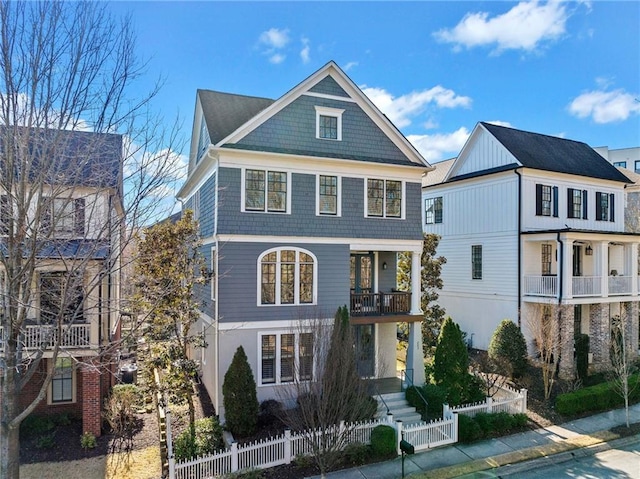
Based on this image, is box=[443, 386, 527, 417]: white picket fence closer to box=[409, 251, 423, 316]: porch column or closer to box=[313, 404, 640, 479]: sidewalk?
box=[313, 404, 640, 479]: sidewalk

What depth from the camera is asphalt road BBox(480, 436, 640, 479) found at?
35.7ft

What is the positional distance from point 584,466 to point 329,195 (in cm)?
1139

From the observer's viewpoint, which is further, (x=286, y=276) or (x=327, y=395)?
(x=286, y=276)

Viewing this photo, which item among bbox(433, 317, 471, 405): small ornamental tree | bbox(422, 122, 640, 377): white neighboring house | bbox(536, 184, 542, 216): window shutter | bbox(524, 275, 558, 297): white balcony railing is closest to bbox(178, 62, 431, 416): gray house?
bbox(433, 317, 471, 405): small ornamental tree

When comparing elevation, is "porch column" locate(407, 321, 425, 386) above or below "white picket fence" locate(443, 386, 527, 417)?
above

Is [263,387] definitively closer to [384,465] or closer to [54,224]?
[384,465]

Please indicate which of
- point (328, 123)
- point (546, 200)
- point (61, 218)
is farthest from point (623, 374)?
point (61, 218)

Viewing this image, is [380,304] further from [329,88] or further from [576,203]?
[576,203]

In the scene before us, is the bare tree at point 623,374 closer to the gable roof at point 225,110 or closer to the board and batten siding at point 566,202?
the board and batten siding at point 566,202

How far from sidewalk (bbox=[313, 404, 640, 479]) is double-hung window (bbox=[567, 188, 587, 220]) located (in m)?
10.8

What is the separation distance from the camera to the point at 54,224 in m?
7.62

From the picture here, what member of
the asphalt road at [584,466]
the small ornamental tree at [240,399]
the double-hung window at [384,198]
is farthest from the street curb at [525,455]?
the double-hung window at [384,198]

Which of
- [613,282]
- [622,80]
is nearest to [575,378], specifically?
[613,282]

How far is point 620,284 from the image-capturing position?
20859mm
